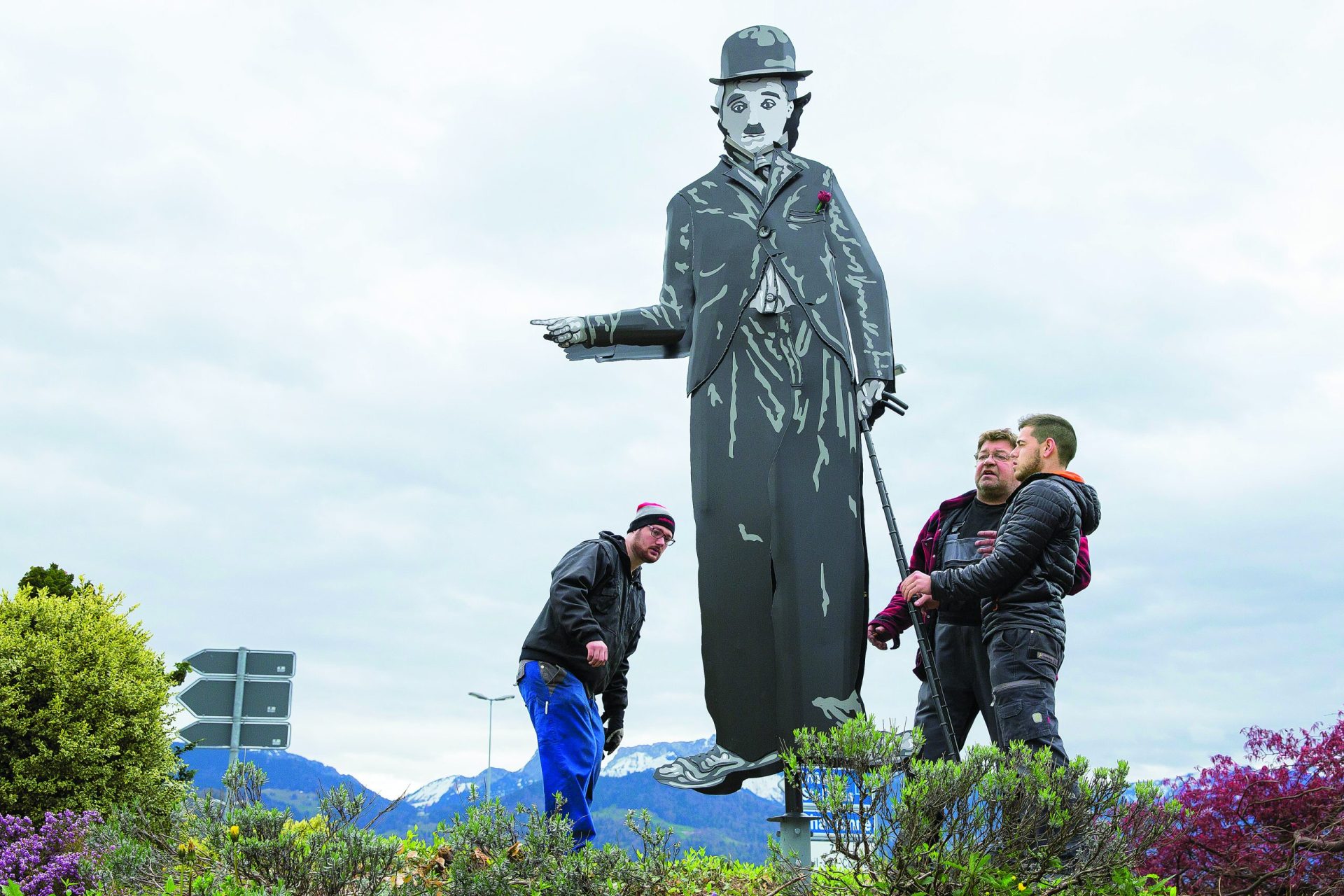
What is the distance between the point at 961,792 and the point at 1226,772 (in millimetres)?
4204

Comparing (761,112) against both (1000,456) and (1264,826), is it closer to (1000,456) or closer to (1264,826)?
(1000,456)

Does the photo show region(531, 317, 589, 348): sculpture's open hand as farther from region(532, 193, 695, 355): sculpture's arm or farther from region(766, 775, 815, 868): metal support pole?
region(766, 775, 815, 868): metal support pole

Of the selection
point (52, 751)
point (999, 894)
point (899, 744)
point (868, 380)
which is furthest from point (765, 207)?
point (52, 751)

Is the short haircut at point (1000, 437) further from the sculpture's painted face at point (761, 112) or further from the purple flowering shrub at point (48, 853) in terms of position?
the purple flowering shrub at point (48, 853)

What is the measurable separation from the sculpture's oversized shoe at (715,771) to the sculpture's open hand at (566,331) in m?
2.34

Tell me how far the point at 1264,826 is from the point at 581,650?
4.10 m

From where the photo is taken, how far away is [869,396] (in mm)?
6148

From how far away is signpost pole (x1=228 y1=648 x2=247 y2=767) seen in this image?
10367 mm

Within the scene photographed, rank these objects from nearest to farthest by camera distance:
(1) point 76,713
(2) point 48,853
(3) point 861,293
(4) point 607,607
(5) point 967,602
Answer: (5) point 967,602, (4) point 607,607, (3) point 861,293, (2) point 48,853, (1) point 76,713

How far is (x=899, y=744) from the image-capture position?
3.98 m

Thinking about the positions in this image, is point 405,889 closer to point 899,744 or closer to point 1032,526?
point 899,744

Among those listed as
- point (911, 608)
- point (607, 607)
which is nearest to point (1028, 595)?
point (911, 608)

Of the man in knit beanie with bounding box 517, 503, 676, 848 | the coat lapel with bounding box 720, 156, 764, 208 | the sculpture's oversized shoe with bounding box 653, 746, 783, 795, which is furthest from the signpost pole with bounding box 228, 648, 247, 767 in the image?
the coat lapel with bounding box 720, 156, 764, 208

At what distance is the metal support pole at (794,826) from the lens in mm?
5520
